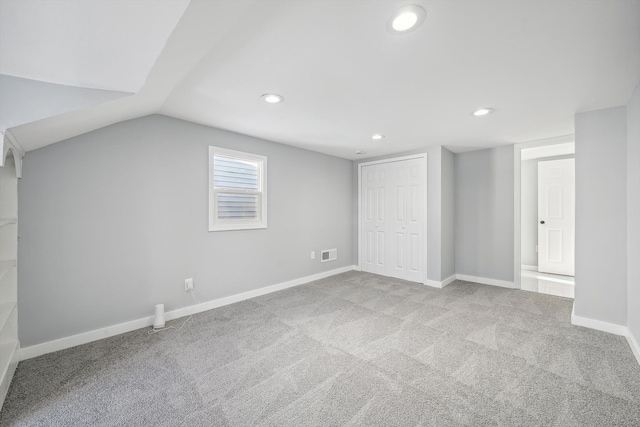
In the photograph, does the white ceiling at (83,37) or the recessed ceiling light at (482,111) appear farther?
the recessed ceiling light at (482,111)

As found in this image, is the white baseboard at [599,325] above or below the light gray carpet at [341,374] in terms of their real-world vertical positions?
above

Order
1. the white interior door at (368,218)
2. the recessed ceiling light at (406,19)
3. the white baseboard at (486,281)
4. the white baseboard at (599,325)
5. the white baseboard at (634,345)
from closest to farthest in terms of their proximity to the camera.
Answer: the recessed ceiling light at (406,19)
the white baseboard at (634,345)
the white baseboard at (599,325)
the white baseboard at (486,281)
the white interior door at (368,218)

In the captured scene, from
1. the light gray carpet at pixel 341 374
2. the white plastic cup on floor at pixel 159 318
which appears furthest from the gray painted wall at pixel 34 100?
the white plastic cup on floor at pixel 159 318

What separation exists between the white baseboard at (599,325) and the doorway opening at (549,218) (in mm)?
1716

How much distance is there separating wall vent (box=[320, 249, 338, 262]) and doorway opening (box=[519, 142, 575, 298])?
123 inches

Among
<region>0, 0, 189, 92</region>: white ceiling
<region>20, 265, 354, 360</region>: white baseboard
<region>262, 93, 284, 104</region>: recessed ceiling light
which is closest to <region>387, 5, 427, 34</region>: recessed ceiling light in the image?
<region>0, 0, 189, 92</region>: white ceiling

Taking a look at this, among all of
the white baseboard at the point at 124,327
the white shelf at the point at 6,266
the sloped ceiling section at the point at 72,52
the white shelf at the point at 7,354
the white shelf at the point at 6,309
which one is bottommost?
the white baseboard at the point at 124,327

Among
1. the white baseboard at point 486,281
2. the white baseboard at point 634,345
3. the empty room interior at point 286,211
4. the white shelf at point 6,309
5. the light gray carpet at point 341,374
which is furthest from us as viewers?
the white baseboard at point 486,281

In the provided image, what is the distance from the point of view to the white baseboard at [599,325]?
2.52 m

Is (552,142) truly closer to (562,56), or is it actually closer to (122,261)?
(562,56)

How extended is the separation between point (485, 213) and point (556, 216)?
66.6 inches

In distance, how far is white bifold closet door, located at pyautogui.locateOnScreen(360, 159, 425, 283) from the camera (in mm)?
4336

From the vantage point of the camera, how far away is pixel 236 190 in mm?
3449

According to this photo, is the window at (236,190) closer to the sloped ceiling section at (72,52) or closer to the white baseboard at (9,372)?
the sloped ceiling section at (72,52)
